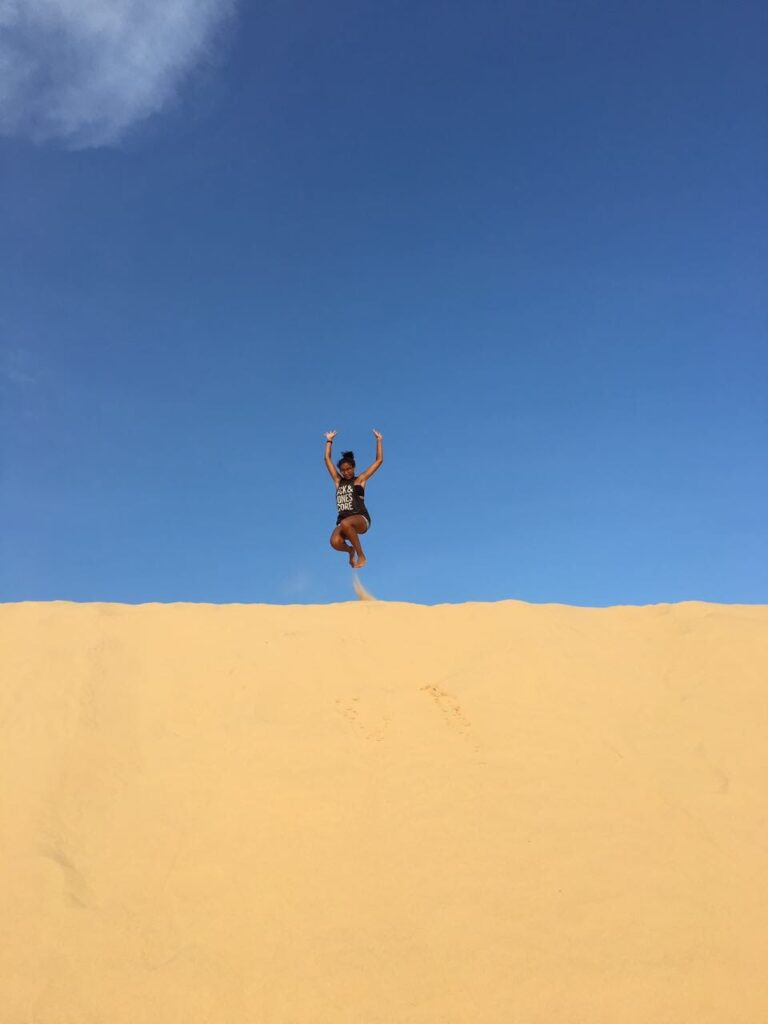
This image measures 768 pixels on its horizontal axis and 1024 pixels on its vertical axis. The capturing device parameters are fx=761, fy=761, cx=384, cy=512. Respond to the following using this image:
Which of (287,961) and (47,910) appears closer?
(287,961)

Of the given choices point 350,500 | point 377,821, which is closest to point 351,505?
point 350,500

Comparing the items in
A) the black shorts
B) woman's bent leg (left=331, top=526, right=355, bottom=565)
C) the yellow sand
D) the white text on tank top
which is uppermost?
the white text on tank top

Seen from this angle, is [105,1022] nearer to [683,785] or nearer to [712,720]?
[683,785]

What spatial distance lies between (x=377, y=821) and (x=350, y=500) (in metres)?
5.32

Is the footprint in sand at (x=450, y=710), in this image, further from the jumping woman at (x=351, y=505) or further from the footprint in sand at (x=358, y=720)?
the jumping woman at (x=351, y=505)

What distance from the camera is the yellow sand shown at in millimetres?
3234

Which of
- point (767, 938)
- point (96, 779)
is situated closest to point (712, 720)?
point (767, 938)

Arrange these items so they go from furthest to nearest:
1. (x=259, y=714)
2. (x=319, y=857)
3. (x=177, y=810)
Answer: (x=259, y=714), (x=177, y=810), (x=319, y=857)

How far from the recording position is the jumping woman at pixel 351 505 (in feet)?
29.6

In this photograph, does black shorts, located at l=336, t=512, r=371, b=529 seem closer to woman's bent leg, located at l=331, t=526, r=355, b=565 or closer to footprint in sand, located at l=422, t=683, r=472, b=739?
woman's bent leg, located at l=331, t=526, r=355, b=565

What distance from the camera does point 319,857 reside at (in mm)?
3875

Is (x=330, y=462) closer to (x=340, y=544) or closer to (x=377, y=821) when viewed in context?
(x=340, y=544)

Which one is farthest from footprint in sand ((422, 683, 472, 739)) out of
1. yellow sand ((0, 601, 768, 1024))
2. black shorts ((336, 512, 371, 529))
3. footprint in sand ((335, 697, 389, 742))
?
black shorts ((336, 512, 371, 529))

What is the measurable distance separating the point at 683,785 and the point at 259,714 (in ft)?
8.70
